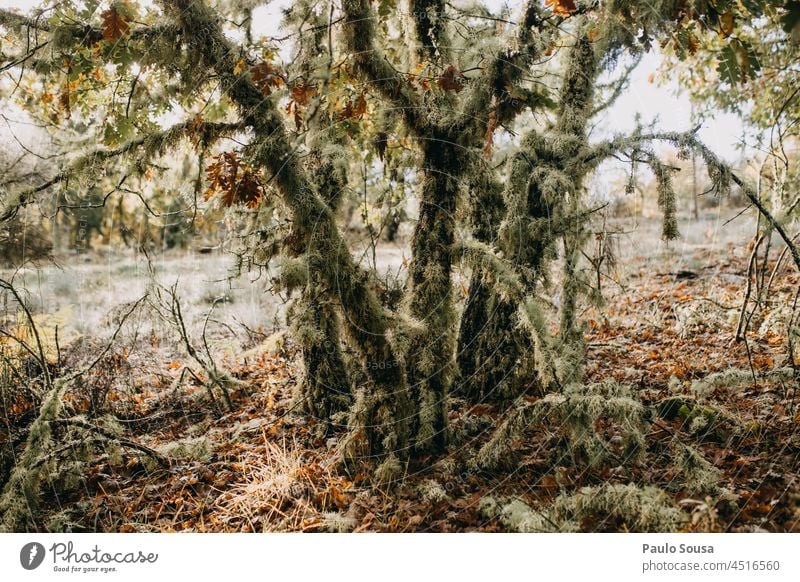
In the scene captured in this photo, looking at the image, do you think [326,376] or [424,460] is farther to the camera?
[326,376]

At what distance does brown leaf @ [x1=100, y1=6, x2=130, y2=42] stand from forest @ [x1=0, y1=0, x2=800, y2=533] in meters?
0.01

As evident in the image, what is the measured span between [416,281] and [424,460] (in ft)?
3.89

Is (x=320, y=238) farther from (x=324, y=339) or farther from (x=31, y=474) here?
(x=31, y=474)

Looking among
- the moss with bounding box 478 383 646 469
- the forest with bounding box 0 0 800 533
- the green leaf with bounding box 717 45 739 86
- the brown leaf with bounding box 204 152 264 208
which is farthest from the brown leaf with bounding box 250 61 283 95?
the green leaf with bounding box 717 45 739 86

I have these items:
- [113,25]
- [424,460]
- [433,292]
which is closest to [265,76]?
[113,25]

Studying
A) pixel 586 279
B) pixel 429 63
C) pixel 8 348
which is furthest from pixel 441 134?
pixel 8 348

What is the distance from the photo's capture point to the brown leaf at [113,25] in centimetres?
286

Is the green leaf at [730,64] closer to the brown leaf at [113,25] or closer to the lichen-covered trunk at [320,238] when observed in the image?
the lichen-covered trunk at [320,238]

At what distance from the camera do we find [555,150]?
3166 mm

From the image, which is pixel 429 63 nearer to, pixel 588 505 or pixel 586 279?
pixel 586 279

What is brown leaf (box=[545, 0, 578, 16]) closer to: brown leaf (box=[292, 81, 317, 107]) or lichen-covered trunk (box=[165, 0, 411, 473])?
brown leaf (box=[292, 81, 317, 107])

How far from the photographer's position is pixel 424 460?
3.26m

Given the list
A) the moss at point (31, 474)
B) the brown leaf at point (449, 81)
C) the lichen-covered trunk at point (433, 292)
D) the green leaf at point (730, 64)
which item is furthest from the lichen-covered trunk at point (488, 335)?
the moss at point (31, 474)

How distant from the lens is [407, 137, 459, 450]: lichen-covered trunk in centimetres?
328
